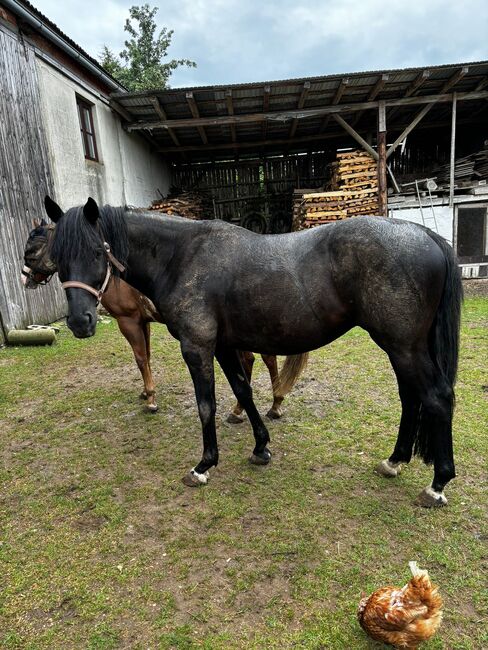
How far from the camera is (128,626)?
1.70m

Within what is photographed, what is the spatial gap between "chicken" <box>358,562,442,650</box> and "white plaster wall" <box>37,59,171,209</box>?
866 centimetres

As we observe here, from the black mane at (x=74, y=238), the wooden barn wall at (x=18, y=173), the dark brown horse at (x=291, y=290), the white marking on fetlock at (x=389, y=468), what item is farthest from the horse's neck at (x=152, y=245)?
the wooden barn wall at (x=18, y=173)

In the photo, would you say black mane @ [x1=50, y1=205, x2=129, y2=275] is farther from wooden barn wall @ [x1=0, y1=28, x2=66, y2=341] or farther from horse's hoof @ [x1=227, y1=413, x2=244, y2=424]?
wooden barn wall @ [x1=0, y1=28, x2=66, y2=341]

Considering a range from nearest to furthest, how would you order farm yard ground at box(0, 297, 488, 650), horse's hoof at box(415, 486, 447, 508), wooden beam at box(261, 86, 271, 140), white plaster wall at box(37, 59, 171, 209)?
farm yard ground at box(0, 297, 488, 650)
horse's hoof at box(415, 486, 447, 508)
white plaster wall at box(37, 59, 171, 209)
wooden beam at box(261, 86, 271, 140)

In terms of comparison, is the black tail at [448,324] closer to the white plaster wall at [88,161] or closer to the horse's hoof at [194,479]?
the horse's hoof at [194,479]

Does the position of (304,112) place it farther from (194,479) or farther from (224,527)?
(224,527)

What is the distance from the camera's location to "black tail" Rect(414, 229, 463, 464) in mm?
2211

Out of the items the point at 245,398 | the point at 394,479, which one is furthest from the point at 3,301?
the point at 394,479

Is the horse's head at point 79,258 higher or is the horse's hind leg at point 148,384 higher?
the horse's head at point 79,258

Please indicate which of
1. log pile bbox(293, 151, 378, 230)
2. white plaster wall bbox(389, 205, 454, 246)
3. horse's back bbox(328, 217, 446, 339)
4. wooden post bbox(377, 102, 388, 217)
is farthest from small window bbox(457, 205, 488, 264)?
horse's back bbox(328, 217, 446, 339)

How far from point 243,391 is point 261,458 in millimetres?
567

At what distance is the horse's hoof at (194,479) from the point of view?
8.95 ft

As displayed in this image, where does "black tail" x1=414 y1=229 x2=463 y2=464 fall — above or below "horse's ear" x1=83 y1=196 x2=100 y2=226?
below

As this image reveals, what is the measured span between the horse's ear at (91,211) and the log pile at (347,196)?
27.9 ft
